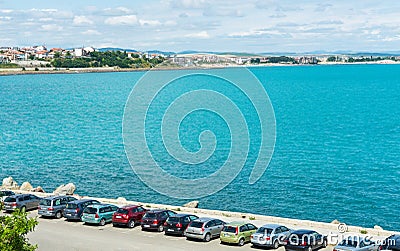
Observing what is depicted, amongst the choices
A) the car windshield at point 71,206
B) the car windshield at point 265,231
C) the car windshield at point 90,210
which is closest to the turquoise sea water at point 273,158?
the car windshield at point 71,206

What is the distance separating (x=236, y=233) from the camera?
30.0m

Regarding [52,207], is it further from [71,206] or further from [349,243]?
[349,243]

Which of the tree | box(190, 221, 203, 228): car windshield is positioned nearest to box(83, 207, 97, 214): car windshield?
box(190, 221, 203, 228): car windshield

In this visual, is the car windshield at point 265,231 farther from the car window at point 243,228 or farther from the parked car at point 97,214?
the parked car at point 97,214

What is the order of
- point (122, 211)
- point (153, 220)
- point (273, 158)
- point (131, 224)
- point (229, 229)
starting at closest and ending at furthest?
point (229, 229)
point (153, 220)
point (131, 224)
point (122, 211)
point (273, 158)

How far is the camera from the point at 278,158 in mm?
72000

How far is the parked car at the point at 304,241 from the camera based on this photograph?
28.3m

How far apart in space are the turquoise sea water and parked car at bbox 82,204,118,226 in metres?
16.2

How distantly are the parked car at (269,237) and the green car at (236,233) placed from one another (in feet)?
2.54

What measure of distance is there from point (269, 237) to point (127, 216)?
906 cm

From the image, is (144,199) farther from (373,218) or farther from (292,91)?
(292,91)

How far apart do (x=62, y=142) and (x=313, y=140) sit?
38.0m

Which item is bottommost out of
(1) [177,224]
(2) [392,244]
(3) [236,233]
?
(1) [177,224]

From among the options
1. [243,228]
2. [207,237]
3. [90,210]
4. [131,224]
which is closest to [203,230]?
[207,237]
